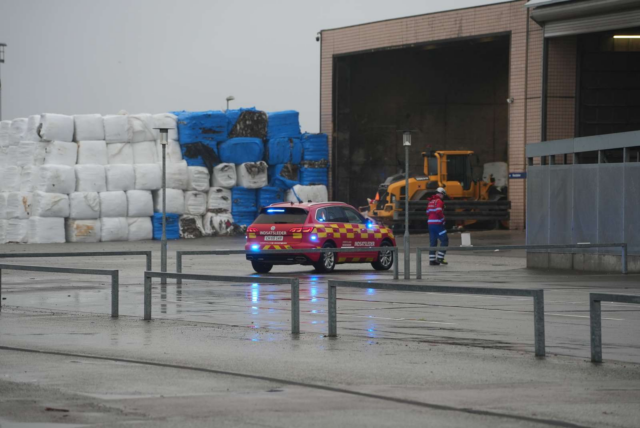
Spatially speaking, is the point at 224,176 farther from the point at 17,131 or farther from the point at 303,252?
the point at 303,252

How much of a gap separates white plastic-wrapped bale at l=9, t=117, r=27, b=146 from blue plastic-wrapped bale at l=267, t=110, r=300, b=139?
1074 cm

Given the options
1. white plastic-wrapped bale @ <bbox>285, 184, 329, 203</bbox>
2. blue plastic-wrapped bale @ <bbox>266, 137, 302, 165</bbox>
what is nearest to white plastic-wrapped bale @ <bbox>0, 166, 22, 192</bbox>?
blue plastic-wrapped bale @ <bbox>266, 137, 302, 165</bbox>

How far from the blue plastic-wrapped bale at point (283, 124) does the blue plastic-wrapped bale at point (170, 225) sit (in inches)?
249

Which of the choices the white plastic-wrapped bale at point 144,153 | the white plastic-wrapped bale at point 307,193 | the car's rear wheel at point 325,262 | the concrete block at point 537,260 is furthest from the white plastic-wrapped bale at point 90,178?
the concrete block at point 537,260

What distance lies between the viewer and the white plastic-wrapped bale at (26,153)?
38.9 meters

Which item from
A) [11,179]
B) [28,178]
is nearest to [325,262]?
[28,178]

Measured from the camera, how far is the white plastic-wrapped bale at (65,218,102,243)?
3897 centimetres

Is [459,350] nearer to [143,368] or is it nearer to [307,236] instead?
[143,368]

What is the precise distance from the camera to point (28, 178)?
1516 inches

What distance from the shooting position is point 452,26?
46094 millimetres

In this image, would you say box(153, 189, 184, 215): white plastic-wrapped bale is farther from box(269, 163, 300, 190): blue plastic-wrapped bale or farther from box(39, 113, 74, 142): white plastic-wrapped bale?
box(269, 163, 300, 190): blue plastic-wrapped bale

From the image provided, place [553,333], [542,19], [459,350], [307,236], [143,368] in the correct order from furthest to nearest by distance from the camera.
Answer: [542,19]
[307,236]
[553,333]
[459,350]
[143,368]

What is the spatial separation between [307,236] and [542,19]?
18.3m

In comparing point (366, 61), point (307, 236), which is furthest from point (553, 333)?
point (366, 61)
